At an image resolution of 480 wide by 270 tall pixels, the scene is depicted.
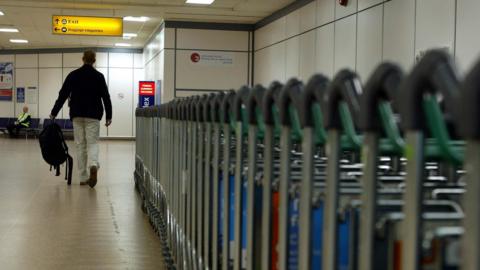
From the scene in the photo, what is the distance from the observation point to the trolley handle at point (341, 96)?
3.68 ft

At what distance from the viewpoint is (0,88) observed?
90.3ft

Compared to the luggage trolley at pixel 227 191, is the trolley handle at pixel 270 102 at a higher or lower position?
higher

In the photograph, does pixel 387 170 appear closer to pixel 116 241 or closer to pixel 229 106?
pixel 229 106

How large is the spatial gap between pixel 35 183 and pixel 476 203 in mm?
8796

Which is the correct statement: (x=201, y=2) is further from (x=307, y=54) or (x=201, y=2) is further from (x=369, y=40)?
(x=369, y=40)

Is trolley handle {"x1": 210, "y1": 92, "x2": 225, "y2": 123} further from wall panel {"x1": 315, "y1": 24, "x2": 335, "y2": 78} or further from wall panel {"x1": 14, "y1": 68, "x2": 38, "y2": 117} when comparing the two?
wall panel {"x1": 14, "y1": 68, "x2": 38, "y2": 117}

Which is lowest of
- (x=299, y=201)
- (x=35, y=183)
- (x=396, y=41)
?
(x=35, y=183)

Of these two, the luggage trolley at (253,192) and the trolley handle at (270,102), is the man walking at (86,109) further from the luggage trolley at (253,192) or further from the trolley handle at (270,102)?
the trolley handle at (270,102)

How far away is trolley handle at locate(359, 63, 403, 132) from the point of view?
0.99m

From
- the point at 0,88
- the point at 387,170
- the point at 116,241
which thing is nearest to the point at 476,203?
the point at 387,170

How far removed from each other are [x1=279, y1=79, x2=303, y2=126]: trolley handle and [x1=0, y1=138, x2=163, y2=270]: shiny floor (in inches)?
118

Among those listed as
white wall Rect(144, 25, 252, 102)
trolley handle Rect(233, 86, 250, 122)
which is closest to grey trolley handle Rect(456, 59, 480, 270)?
trolley handle Rect(233, 86, 250, 122)

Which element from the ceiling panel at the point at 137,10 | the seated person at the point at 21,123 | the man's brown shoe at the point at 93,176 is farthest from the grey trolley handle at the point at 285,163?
the seated person at the point at 21,123

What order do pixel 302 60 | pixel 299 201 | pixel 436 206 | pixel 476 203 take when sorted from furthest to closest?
pixel 302 60 < pixel 299 201 < pixel 436 206 < pixel 476 203
